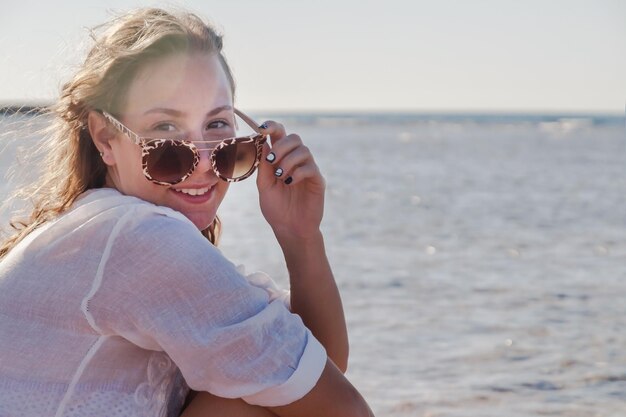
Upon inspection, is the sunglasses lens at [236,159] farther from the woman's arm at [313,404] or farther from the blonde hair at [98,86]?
the woman's arm at [313,404]

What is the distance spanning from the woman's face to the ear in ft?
0.05

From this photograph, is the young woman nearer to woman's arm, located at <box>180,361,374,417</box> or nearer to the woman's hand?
woman's arm, located at <box>180,361,374,417</box>

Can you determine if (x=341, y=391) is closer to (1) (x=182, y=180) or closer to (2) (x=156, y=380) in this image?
(2) (x=156, y=380)

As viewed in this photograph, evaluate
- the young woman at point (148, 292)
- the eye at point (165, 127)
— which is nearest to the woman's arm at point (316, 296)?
the young woman at point (148, 292)

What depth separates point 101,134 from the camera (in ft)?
8.82

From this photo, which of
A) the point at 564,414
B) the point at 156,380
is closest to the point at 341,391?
the point at 156,380

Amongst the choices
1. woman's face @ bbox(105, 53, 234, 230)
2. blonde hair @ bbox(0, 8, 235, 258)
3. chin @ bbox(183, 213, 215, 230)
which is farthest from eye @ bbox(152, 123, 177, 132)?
chin @ bbox(183, 213, 215, 230)

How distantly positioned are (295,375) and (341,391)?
0.15m

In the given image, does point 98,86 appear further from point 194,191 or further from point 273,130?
point 273,130

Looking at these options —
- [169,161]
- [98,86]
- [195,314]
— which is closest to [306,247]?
[169,161]

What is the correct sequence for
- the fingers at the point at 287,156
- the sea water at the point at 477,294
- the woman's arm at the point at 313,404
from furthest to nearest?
1. the sea water at the point at 477,294
2. the fingers at the point at 287,156
3. the woman's arm at the point at 313,404

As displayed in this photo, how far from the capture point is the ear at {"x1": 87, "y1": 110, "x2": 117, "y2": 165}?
2.67 metres

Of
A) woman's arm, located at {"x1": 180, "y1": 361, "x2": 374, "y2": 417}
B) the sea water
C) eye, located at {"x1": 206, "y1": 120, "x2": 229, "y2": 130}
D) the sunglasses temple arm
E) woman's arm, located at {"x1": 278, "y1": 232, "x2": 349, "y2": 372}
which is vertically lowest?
the sea water

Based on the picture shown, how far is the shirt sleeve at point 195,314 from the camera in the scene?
2141 mm
